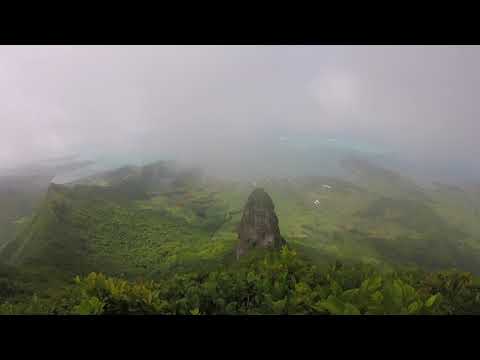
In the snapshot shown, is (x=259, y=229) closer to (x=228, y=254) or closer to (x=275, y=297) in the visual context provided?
(x=228, y=254)

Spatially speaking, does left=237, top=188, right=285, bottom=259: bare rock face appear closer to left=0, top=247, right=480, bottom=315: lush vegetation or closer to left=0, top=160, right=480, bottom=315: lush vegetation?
left=0, top=160, right=480, bottom=315: lush vegetation

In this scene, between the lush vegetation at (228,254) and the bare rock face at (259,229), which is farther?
the bare rock face at (259,229)

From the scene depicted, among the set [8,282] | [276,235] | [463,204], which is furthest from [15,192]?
[463,204]

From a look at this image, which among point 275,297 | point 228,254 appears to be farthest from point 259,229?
point 275,297

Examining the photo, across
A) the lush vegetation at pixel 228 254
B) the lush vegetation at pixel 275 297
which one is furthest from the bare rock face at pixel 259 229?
the lush vegetation at pixel 275 297

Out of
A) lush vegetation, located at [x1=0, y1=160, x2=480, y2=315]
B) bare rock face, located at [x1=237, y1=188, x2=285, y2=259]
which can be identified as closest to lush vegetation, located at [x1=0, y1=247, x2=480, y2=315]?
lush vegetation, located at [x1=0, y1=160, x2=480, y2=315]

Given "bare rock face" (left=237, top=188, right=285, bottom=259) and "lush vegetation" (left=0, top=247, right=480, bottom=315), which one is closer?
"lush vegetation" (left=0, top=247, right=480, bottom=315)

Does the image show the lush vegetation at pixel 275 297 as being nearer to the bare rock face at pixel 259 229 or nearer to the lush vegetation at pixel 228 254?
the lush vegetation at pixel 228 254
